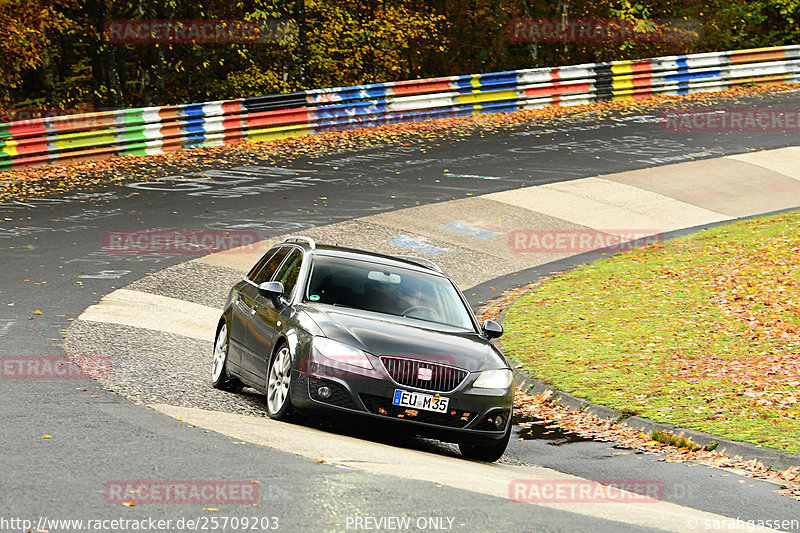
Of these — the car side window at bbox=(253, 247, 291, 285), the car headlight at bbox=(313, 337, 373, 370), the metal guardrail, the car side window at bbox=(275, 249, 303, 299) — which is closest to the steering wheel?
the car side window at bbox=(275, 249, 303, 299)

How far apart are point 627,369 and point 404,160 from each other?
13571mm

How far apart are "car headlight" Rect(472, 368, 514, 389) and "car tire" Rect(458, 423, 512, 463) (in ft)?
1.21

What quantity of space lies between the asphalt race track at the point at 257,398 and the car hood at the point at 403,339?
0.80 meters

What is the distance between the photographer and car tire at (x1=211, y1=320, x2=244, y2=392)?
35.5 ft

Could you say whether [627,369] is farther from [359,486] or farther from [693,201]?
[693,201]

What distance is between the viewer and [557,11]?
126 feet

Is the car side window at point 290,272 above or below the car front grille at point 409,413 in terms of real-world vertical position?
above

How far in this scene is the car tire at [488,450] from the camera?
30.0 feet

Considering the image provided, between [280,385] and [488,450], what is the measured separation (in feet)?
6.09

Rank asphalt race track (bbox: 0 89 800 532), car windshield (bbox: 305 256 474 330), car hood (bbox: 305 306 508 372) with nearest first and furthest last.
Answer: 1. asphalt race track (bbox: 0 89 800 532)
2. car hood (bbox: 305 306 508 372)
3. car windshield (bbox: 305 256 474 330)

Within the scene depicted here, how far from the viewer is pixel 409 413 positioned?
8.73m

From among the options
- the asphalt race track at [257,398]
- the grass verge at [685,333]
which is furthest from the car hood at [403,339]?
the grass verge at [685,333]

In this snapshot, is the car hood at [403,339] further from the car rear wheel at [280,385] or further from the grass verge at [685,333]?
the grass verge at [685,333]

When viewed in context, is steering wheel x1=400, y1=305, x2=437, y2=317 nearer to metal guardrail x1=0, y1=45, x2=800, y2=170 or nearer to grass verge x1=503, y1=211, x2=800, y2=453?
grass verge x1=503, y1=211, x2=800, y2=453
